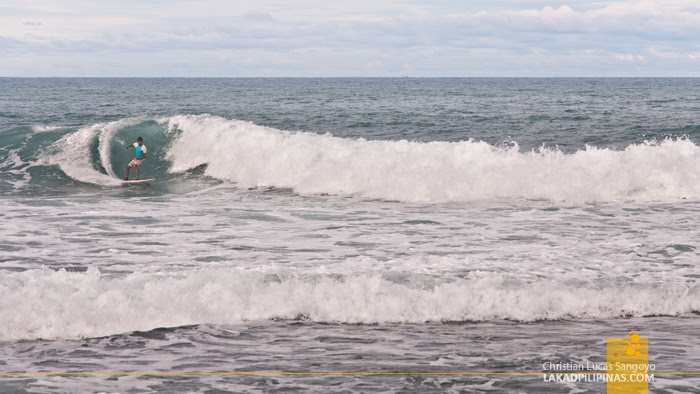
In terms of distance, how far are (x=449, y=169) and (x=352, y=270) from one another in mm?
8441

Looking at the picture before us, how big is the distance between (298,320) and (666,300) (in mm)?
4186

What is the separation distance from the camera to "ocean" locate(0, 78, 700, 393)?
16.5 ft

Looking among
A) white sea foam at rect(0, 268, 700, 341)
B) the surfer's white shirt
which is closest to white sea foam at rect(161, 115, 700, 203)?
the surfer's white shirt

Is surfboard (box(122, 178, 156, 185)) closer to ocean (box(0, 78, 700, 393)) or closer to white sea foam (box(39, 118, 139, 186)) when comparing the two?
white sea foam (box(39, 118, 139, 186))

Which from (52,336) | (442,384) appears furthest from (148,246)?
(442,384)

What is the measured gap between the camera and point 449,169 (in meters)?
15.4

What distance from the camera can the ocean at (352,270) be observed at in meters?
→ 5.02

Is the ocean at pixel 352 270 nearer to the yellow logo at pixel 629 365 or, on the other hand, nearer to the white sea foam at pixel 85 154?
the yellow logo at pixel 629 365

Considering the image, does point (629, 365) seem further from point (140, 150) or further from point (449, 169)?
point (140, 150)

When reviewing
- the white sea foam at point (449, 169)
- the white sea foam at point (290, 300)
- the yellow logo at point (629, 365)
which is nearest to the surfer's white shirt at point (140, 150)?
the white sea foam at point (449, 169)

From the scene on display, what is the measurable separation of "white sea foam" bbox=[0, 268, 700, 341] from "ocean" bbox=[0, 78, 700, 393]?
2 centimetres

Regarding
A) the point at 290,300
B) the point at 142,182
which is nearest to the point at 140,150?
the point at 142,182

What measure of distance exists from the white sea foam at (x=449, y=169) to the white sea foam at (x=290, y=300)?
6.81 metres

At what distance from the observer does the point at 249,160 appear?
17719 mm
